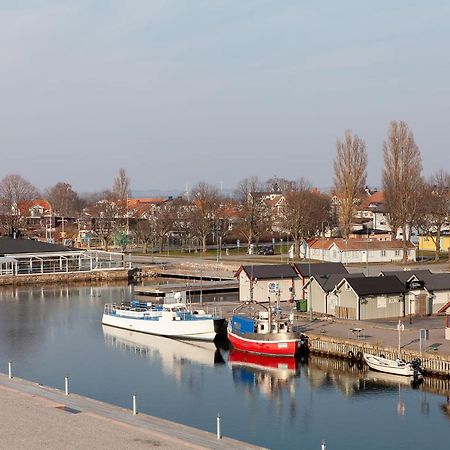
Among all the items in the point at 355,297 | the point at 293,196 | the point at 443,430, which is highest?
the point at 293,196

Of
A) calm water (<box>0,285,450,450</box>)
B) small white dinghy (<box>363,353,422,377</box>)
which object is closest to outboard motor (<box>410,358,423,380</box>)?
small white dinghy (<box>363,353,422,377</box>)

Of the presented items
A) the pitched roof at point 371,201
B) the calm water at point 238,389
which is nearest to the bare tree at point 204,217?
the pitched roof at point 371,201

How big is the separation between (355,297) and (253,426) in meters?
16.5

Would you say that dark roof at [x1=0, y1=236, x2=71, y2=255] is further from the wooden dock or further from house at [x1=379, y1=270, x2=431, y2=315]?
house at [x1=379, y1=270, x2=431, y2=315]

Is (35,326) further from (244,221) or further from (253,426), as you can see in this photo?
(244,221)

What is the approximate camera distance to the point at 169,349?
140ft

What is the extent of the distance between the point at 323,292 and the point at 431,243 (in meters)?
49.6

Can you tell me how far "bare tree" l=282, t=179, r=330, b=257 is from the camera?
90.9 metres

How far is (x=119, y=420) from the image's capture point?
25344mm

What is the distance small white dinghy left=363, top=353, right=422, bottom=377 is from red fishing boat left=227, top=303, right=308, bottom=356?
165 inches

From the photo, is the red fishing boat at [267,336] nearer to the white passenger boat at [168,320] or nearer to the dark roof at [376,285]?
the white passenger boat at [168,320]

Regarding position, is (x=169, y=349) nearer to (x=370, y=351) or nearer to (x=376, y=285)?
(x=370, y=351)

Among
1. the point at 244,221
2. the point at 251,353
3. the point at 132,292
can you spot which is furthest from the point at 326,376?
the point at 244,221

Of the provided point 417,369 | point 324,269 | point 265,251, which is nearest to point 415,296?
point 324,269
